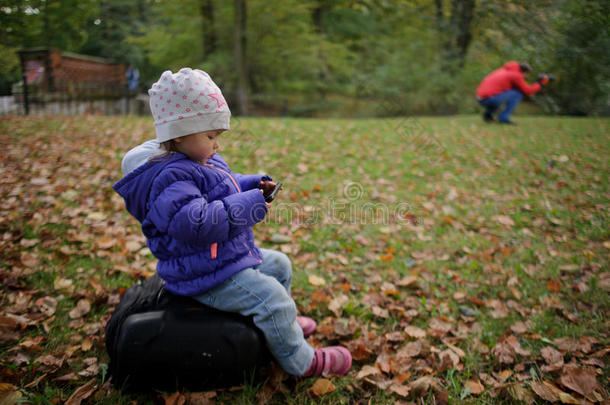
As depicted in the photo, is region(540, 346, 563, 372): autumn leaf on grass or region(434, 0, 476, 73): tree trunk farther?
region(434, 0, 476, 73): tree trunk

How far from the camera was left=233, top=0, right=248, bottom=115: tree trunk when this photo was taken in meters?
9.79

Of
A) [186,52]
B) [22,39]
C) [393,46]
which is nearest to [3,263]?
[22,39]

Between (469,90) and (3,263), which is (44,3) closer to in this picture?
(3,263)

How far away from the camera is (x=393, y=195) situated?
4.54m

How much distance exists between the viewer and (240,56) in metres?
10.2

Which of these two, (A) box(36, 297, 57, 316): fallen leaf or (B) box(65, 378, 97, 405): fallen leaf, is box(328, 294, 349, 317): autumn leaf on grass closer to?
(B) box(65, 378, 97, 405): fallen leaf

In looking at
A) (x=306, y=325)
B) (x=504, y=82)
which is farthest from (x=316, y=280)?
(x=504, y=82)

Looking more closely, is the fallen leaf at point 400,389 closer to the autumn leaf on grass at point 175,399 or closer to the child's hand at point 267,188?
the autumn leaf on grass at point 175,399

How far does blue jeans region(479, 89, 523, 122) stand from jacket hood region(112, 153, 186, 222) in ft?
25.7

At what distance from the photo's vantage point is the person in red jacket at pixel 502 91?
6.39 m

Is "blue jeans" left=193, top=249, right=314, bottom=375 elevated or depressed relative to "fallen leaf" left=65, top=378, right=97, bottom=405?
elevated

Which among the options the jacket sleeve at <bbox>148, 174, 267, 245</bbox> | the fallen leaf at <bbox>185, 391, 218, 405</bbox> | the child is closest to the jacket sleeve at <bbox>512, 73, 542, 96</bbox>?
the child

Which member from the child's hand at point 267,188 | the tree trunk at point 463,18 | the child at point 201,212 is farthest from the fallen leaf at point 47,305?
the tree trunk at point 463,18

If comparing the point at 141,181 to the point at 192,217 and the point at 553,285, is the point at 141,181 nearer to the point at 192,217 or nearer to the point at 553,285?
the point at 192,217
